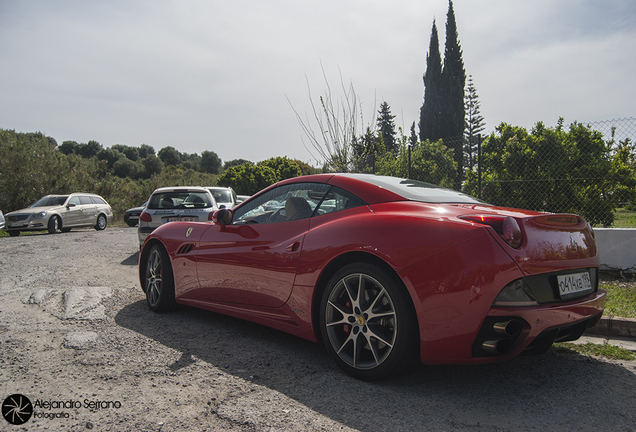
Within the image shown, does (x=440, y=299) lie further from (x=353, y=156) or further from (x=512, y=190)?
(x=353, y=156)

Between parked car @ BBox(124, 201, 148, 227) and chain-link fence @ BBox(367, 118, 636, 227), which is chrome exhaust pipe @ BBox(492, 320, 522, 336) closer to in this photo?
chain-link fence @ BBox(367, 118, 636, 227)

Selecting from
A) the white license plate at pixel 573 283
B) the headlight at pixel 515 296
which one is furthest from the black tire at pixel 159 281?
the white license plate at pixel 573 283

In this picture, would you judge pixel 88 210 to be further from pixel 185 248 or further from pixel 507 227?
pixel 507 227

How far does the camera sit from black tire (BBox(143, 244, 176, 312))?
448cm

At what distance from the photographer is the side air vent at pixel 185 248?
13.8 feet

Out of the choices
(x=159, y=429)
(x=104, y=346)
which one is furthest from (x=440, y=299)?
(x=104, y=346)

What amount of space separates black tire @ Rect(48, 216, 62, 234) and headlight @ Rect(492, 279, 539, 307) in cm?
1820

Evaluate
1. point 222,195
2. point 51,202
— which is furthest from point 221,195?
point 51,202

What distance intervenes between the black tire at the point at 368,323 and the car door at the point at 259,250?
0.43 metres

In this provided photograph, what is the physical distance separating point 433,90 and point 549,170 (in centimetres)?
3203

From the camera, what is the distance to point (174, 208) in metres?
8.61

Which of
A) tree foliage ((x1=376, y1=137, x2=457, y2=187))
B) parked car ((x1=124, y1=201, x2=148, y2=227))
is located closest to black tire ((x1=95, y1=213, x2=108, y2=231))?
parked car ((x1=124, y1=201, x2=148, y2=227))

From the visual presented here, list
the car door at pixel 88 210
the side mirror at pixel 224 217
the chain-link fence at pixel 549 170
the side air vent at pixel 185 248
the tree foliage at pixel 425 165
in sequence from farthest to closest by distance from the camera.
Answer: the car door at pixel 88 210, the tree foliage at pixel 425 165, the chain-link fence at pixel 549 170, the side air vent at pixel 185 248, the side mirror at pixel 224 217

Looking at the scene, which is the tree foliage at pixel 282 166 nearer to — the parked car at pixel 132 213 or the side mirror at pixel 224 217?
the parked car at pixel 132 213
